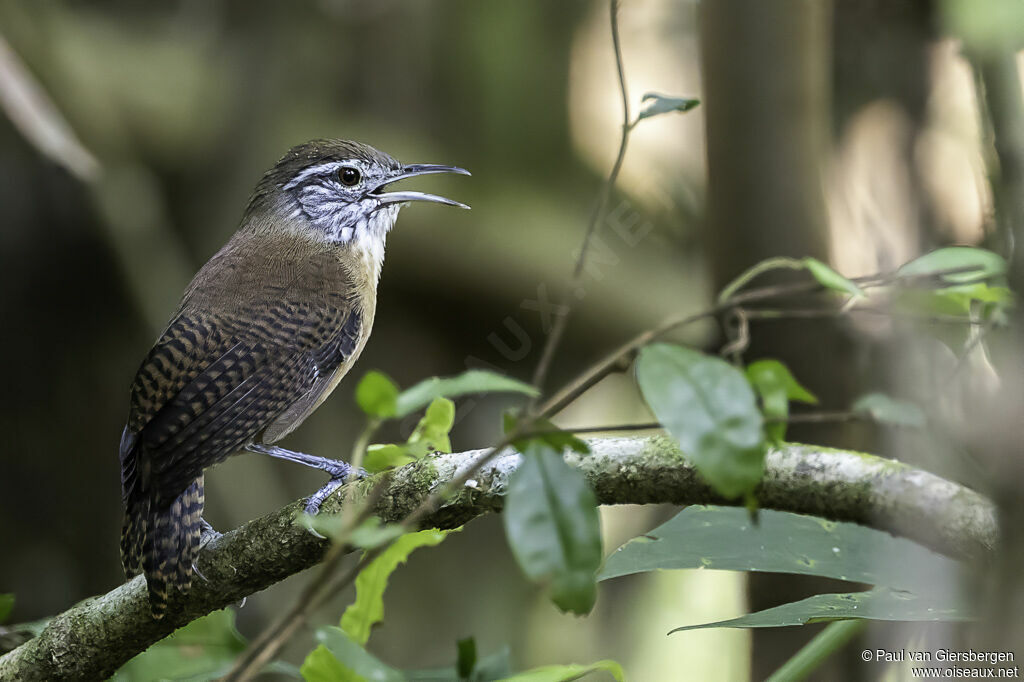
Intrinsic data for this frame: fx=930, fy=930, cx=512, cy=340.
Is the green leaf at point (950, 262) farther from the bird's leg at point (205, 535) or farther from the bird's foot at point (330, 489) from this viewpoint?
the bird's leg at point (205, 535)

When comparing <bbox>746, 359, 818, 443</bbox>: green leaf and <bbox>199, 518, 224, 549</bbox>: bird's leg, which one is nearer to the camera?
<bbox>746, 359, 818, 443</bbox>: green leaf

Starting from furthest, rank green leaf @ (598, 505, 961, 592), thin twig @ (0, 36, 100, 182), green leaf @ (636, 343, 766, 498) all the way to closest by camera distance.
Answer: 1. thin twig @ (0, 36, 100, 182)
2. green leaf @ (598, 505, 961, 592)
3. green leaf @ (636, 343, 766, 498)

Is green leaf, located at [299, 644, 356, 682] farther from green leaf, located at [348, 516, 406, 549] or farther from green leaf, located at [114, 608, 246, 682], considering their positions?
green leaf, located at [348, 516, 406, 549]

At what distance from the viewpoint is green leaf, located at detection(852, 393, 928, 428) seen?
62.4 inches

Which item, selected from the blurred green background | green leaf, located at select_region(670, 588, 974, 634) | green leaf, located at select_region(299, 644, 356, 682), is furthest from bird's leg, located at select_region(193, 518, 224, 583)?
the blurred green background

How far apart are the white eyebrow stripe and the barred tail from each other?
1166mm

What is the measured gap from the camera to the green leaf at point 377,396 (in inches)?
35.2

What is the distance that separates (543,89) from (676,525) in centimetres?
379

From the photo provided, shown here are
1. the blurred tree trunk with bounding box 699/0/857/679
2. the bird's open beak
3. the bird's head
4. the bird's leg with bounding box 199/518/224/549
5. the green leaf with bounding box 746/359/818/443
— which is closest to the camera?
the green leaf with bounding box 746/359/818/443

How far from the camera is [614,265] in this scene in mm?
4852

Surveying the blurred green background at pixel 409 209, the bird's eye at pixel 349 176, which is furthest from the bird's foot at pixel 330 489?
the blurred green background at pixel 409 209

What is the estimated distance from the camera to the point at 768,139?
323 cm

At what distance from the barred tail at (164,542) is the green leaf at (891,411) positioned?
131cm

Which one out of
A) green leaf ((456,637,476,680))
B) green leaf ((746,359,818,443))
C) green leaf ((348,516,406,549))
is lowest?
green leaf ((456,637,476,680))
